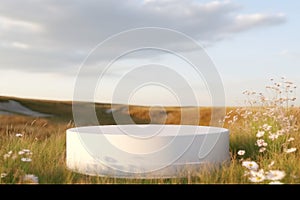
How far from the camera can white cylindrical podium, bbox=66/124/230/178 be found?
159 inches

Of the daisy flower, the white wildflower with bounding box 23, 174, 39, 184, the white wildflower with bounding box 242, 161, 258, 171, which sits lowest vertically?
the white wildflower with bounding box 23, 174, 39, 184

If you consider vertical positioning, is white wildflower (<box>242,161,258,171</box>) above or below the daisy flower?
above

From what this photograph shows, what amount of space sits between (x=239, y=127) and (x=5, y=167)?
125 inches

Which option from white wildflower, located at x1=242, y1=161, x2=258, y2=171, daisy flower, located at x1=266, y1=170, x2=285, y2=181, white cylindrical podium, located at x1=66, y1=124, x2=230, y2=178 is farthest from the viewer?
white wildflower, located at x1=242, y1=161, x2=258, y2=171

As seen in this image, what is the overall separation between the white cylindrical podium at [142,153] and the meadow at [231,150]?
0.28ft

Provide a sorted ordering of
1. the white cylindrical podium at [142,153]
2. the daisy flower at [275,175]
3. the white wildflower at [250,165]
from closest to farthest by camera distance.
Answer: the daisy flower at [275,175] → the white cylindrical podium at [142,153] → the white wildflower at [250,165]

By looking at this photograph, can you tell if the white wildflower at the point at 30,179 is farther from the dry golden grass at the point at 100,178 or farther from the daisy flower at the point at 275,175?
the daisy flower at the point at 275,175

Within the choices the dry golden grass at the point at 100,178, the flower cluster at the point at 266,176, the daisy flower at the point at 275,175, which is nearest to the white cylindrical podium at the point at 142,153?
the dry golden grass at the point at 100,178

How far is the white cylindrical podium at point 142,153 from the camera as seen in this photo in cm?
403

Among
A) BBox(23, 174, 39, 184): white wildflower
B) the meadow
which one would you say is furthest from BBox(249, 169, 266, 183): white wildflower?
BBox(23, 174, 39, 184): white wildflower

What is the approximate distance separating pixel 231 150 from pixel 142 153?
160 centimetres

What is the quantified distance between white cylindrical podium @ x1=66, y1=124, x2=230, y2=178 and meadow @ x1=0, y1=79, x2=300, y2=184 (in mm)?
87

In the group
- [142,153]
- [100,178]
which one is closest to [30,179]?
[100,178]

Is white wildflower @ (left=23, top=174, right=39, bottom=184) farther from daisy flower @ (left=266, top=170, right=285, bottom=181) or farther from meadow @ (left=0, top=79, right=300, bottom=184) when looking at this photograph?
daisy flower @ (left=266, top=170, right=285, bottom=181)
